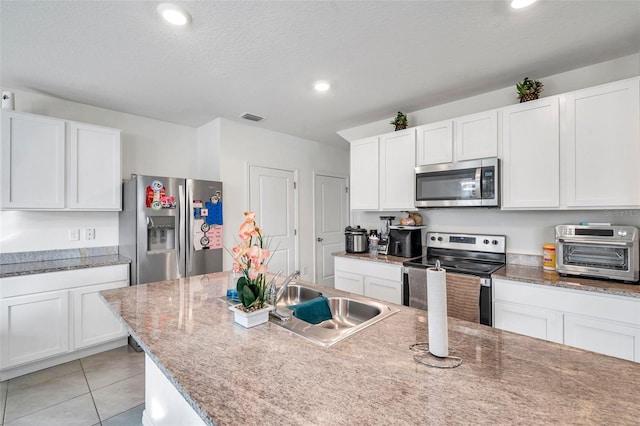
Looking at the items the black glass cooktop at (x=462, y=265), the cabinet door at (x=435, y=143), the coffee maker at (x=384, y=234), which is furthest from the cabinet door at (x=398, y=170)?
the black glass cooktop at (x=462, y=265)

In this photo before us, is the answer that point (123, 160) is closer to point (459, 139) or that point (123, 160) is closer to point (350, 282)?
point (350, 282)

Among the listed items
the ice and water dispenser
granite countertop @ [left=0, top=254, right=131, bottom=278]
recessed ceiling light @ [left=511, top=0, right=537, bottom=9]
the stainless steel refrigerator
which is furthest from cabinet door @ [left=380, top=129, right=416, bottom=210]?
granite countertop @ [left=0, top=254, right=131, bottom=278]

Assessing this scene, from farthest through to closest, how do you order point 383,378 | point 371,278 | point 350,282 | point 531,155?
point 350,282, point 371,278, point 531,155, point 383,378

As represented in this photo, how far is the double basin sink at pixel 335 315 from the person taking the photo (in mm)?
1175

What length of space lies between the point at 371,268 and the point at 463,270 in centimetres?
93

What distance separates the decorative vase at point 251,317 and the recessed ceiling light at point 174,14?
163cm

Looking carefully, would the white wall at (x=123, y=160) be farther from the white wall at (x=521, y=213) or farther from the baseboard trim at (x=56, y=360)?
the white wall at (x=521, y=213)

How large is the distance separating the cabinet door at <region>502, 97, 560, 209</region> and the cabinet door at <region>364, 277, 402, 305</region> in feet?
3.91

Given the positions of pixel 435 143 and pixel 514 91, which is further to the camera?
pixel 435 143

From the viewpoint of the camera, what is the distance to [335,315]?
5.50 feet

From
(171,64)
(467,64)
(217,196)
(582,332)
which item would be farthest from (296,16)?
(582,332)

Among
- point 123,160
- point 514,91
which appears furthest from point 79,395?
point 514,91

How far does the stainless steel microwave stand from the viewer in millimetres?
2420

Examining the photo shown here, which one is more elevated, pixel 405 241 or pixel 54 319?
pixel 405 241
